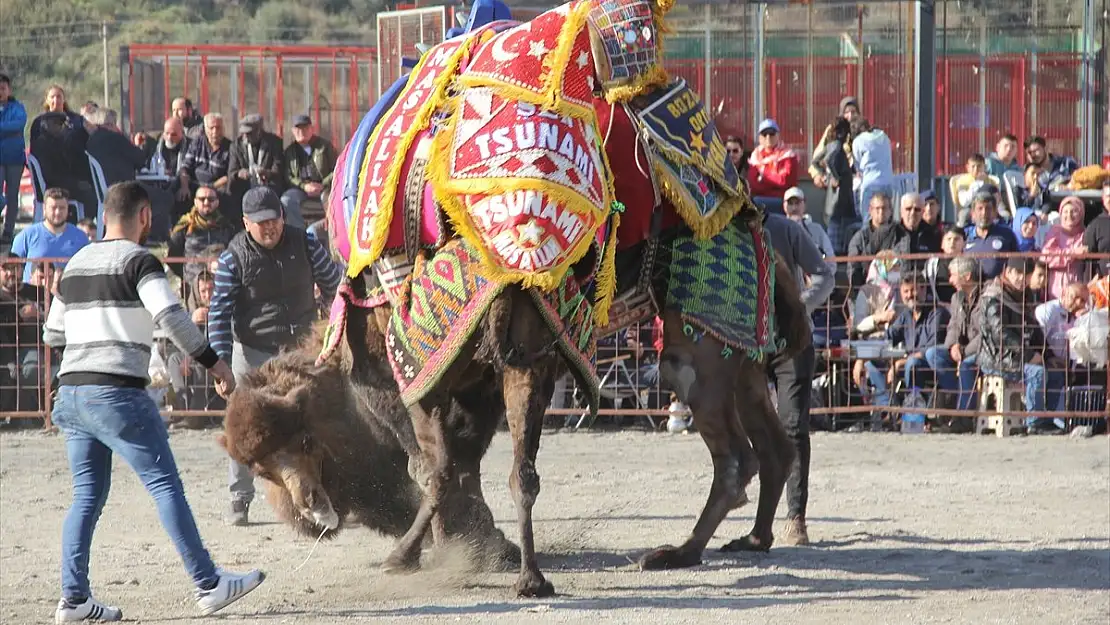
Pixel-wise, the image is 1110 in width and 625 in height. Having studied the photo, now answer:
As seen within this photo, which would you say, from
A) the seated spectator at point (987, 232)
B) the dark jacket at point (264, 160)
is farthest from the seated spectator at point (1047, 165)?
the dark jacket at point (264, 160)

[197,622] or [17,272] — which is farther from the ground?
[17,272]

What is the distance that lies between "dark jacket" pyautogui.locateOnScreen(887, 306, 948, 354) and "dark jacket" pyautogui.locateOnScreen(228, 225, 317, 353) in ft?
17.0

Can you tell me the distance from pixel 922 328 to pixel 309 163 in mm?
5978

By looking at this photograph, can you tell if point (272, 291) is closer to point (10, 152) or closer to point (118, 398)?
point (118, 398)

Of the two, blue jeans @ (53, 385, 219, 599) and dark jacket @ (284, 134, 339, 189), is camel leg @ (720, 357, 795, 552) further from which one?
dark jacket @ (284, 134, 339, 189)

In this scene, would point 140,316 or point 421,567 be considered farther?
point 421,567

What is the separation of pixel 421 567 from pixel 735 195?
218 centimetres

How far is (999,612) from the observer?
18.9 ft

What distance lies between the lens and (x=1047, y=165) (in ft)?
48.8

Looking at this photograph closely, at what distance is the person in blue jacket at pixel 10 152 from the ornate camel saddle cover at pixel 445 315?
894 centimetres

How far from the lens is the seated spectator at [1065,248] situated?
36.3 feet

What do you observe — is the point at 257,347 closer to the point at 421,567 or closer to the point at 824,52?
the point at 421,567

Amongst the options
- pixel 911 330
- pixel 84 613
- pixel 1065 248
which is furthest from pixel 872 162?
pixel 84 613

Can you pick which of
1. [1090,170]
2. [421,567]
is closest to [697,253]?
[421,567]
